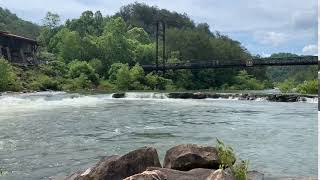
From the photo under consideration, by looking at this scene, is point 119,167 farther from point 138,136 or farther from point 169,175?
point 138,136

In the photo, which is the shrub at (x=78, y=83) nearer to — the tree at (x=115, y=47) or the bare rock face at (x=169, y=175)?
the tree at (x=115, y=47)

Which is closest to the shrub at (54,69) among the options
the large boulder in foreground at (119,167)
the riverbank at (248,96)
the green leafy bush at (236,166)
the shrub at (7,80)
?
the shrub at (7,80)

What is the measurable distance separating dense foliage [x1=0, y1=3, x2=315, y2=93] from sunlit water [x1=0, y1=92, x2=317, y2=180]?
29.0 m

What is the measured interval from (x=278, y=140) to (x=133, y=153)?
9.97 meters

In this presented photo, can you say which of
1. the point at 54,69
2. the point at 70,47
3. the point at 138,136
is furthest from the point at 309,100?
the point at 70,47

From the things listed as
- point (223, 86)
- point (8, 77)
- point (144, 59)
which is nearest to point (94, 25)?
point (144, 59)

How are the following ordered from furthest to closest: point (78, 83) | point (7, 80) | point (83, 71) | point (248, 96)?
point (83, 71)
point (78, 83)
point (7, 80)
point (248, 96)

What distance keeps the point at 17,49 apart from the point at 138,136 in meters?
53.4

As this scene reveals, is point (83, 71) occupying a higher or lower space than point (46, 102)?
higher

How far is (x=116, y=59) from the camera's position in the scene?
263 ft

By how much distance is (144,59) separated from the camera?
8644 cm

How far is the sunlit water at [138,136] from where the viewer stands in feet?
41.3

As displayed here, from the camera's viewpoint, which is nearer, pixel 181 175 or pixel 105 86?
pixel 181 175

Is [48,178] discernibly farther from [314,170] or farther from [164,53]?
[164,53]
